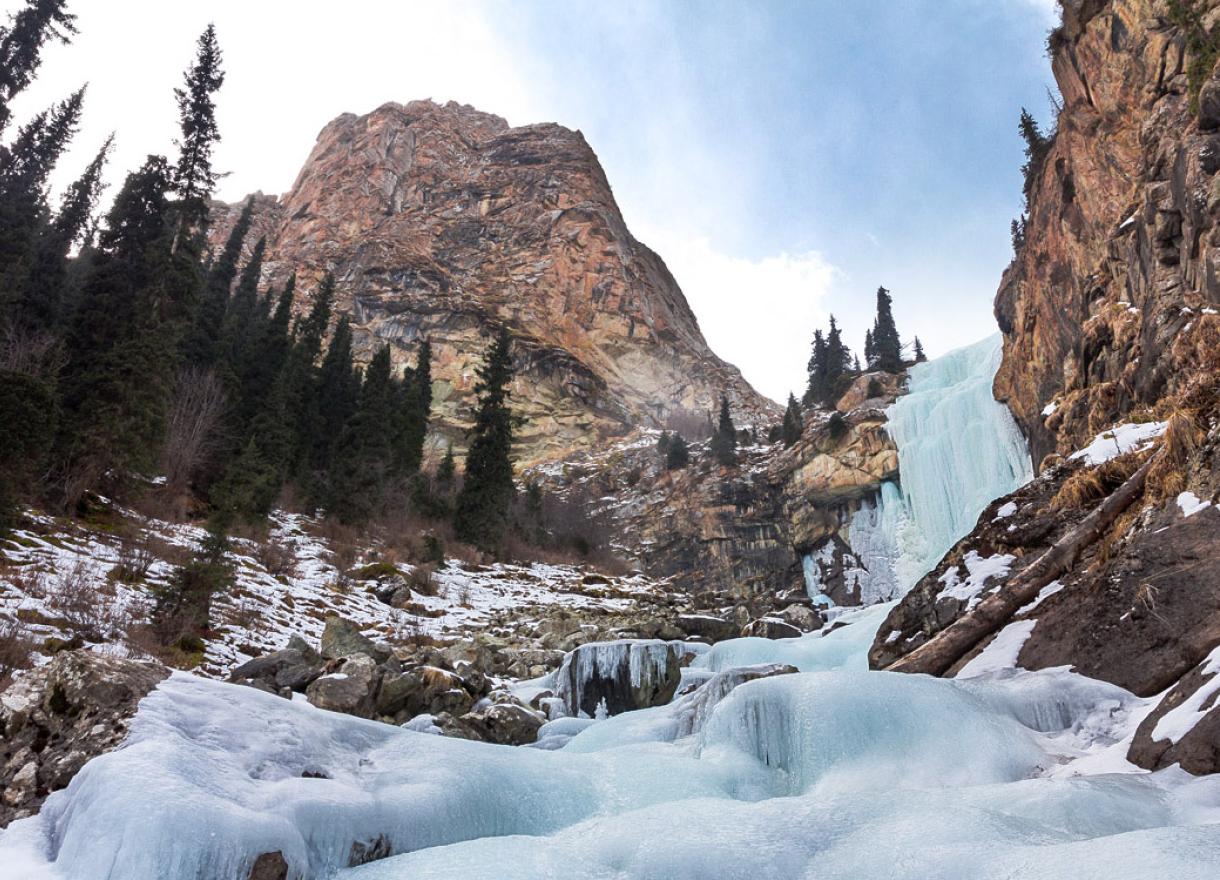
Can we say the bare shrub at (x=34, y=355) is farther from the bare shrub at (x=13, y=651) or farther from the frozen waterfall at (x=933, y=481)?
the frozen waterfall at (x=933, y=481)

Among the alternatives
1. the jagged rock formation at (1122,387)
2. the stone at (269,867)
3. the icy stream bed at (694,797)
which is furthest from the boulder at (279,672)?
the jagged rock formation at (1122,387)

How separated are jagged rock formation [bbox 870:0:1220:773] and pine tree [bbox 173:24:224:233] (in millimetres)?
23785

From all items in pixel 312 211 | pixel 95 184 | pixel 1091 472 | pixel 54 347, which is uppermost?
pixel 312 211

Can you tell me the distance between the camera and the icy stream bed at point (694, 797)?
3.62 meters

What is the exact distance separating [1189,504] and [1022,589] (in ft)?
6.51

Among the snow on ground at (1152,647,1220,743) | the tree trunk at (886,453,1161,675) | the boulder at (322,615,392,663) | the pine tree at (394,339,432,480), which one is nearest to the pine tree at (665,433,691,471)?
the pine tree at (394,339,432,480)

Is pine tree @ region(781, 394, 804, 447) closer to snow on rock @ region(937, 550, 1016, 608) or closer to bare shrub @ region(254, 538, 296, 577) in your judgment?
bare shrub @ region(254, 538, 296, 577)

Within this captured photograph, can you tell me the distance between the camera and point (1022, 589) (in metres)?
7.66

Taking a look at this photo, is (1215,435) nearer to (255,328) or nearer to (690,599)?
(690,599)

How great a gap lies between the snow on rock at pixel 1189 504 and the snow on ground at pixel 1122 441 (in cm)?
240

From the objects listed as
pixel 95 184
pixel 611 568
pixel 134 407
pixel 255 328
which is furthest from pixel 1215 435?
pixel 95 184

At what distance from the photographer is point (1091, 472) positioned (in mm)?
8648

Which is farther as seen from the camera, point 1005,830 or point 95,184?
point 95,184

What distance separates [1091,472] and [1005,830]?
647 centimetres
